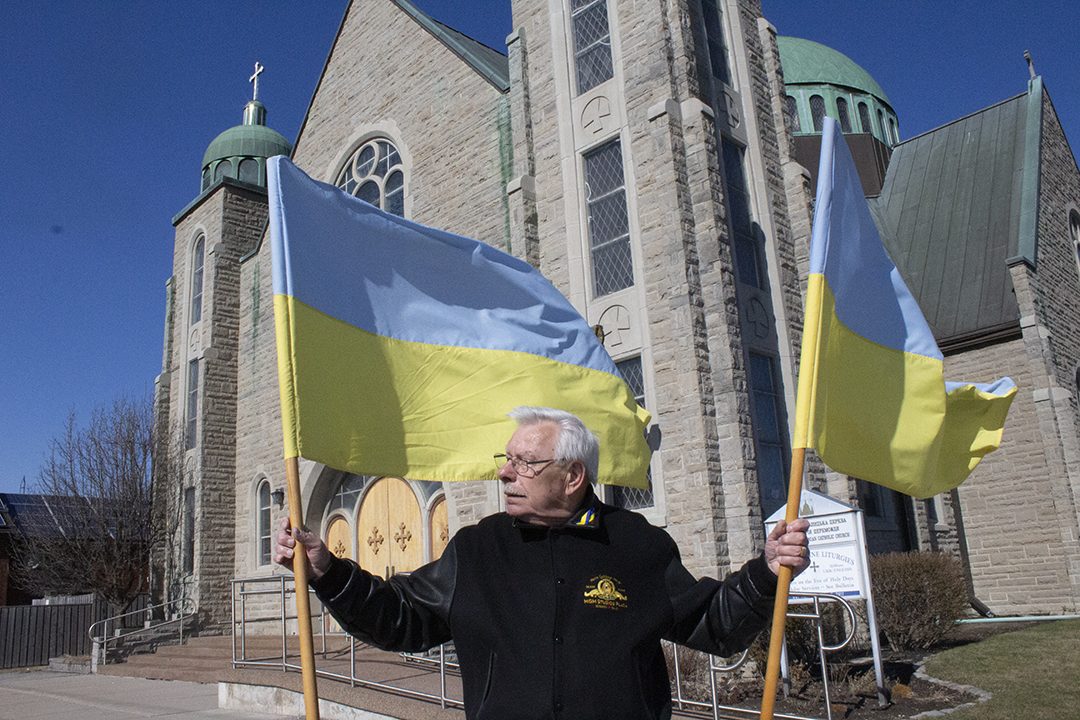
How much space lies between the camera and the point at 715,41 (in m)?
13.4

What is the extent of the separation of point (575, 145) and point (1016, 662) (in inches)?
338

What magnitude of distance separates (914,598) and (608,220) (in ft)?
20.6

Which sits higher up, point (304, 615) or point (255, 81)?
point (255, 81)

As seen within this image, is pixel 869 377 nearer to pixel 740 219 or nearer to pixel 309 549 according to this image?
pixel 309 549

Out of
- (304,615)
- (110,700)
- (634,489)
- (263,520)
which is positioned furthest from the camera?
(263,520)

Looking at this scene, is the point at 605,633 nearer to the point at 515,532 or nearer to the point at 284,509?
the point at 515,532

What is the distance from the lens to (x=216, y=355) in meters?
19.6

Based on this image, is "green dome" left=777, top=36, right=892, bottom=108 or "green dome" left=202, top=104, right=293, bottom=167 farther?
"green dome" left=777, top=36, right=892, bottom=108

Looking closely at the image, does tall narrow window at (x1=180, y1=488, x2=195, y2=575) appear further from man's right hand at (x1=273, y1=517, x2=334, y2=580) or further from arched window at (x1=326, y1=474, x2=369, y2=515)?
man's right hand at (x1=273, y1=517, x2=334, y2=580)

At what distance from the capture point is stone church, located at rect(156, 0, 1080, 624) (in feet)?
35.6

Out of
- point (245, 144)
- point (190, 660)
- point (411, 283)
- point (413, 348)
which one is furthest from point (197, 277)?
point (413, 348)

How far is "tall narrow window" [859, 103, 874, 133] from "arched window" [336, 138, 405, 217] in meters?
20.5

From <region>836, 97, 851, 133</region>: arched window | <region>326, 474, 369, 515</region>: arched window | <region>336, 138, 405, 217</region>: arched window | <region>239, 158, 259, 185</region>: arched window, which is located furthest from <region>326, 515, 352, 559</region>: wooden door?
<region>836, 97, 851, 133</region>: arched window

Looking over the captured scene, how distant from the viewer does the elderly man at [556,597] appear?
255 cm
